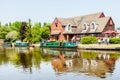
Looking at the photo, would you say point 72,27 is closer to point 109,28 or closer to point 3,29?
point 109,28

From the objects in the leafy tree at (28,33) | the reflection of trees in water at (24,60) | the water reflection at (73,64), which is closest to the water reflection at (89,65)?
the water reflection at (73,64)

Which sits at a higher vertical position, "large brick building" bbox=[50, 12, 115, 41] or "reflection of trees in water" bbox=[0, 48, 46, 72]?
"large brick building" bbox=[50, 12, 115, 41]

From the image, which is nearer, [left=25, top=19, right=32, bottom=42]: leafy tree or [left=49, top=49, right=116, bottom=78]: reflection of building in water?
[left=49, top=49, right=116, bottom=78]: reflection of building in water

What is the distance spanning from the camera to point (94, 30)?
73.7 metres

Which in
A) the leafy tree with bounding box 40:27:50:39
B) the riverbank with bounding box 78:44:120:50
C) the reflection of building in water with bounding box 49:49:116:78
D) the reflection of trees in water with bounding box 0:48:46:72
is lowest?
the reflection of building in water with bounding box 49:49:116:78

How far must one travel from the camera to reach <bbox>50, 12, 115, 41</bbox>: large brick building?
239 feet

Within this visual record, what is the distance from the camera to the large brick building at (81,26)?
7288 cm

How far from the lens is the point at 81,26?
79.6 metres

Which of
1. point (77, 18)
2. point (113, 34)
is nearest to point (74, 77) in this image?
point (113, 34)

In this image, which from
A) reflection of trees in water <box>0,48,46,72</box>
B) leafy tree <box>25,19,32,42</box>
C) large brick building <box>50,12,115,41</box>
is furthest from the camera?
leafy tree <box>25,19,32,42</box>

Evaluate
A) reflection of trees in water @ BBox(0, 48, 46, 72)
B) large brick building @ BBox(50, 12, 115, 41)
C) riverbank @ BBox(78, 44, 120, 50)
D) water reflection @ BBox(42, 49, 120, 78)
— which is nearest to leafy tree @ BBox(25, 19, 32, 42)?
large brick building @ BBox(50, 12, 115, 41)

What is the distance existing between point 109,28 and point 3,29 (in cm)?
7243

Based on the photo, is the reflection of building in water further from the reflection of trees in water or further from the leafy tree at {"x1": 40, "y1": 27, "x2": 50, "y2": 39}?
the leafy tree at {"x1": 40, "y1": 27, "x2": 50, "y2": 39}

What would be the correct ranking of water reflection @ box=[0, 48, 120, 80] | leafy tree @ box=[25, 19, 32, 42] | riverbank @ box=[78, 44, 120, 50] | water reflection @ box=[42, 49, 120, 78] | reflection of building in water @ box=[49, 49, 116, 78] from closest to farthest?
reflection of building in water @ box=[49, 49, 116, 78] → water reflection @ box=[42, 49, 120, 78] → water reflection @ box=[0, 48, 120, 80] → riverbank @ box=[78, 44, 120, 50] → leafy tree @ box=[25, 19, 32, 42]
